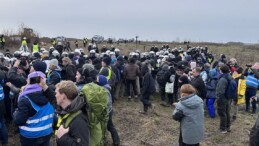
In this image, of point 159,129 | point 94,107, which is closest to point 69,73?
point 159,129

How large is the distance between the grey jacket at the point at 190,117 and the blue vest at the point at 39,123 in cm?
226

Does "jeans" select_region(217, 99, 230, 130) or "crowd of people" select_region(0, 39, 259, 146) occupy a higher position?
"crowd of people" select_region(0, 39, 259, 146)

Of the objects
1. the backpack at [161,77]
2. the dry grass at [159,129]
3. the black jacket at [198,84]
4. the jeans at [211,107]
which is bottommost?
the dry grass at [159,129]

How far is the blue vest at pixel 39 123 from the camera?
13.9ft

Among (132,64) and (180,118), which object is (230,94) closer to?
(180,118)

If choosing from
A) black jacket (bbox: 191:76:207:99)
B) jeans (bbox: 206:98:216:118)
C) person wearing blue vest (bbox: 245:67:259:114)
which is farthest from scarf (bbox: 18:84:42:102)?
person wearing blue vest (bbox: 245:67:259:114)

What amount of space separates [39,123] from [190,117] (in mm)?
2642

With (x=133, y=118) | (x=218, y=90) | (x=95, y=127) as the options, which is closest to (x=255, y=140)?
(x=95, y=127)

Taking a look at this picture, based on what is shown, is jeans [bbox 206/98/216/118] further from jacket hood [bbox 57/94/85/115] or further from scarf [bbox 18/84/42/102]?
jacket hood [bbox 57/94/85/115]

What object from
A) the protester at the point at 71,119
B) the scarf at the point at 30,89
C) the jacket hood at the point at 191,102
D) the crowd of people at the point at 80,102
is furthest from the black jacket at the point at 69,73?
the protester at the point at 71,119

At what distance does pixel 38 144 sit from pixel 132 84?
7.56 m

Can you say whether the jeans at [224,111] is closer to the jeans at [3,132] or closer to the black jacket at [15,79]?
the black jacket at [15,79]

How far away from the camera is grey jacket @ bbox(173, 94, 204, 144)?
5085mm

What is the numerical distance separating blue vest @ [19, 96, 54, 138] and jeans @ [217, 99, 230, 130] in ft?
17.0
